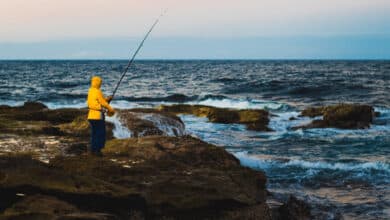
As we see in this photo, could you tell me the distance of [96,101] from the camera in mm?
8203

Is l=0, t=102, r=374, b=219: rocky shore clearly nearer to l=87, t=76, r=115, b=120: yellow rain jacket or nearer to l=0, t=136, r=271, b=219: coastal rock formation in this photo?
l=0, t=136, r=271, b=219: coastal rock formation

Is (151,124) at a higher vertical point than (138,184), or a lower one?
higher

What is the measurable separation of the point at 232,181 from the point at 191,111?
16.0 m

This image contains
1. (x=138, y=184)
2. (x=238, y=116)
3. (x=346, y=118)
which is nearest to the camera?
(x=138, y=184)

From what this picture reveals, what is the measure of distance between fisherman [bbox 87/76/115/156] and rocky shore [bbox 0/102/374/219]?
22cm

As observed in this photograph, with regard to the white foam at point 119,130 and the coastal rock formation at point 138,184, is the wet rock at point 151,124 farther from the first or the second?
the coastal rock formation at point 138,184

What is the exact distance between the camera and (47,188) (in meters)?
6.20

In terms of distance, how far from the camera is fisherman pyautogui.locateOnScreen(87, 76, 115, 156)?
26.8 feet

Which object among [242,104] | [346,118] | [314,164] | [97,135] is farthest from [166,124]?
[242,104]

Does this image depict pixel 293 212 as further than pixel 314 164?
No

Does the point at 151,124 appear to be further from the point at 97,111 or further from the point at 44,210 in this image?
the point at 44,210

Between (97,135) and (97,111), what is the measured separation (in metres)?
0.38

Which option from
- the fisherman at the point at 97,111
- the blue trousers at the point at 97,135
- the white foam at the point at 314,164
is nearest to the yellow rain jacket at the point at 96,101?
the fisherman at the point at 97,111

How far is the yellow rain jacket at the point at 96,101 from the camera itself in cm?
816
